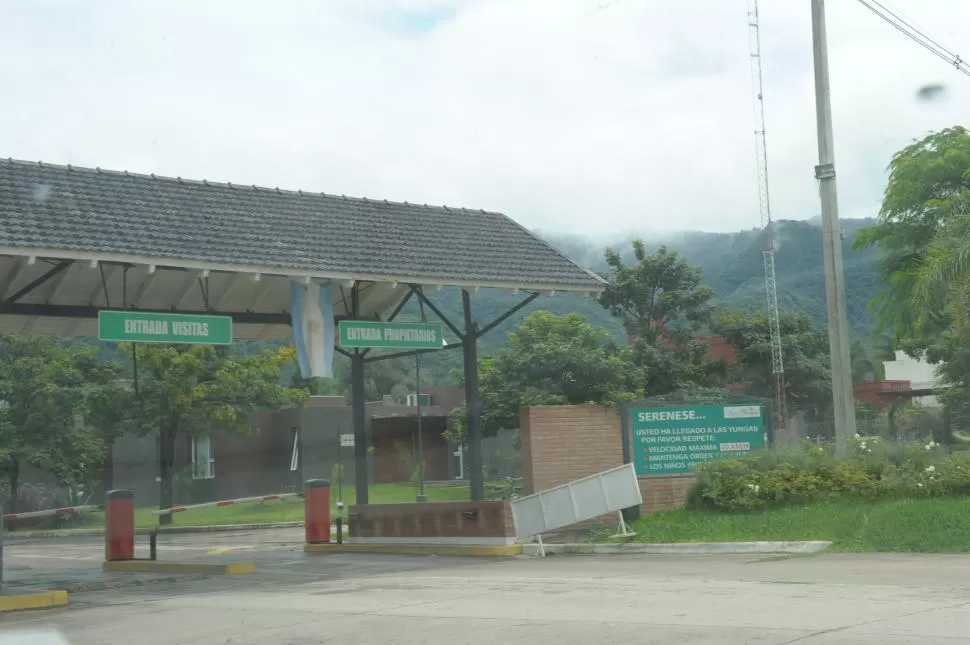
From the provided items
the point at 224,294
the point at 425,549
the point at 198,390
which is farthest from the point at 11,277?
the point at 198,390

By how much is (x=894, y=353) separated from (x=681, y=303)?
41918 millimetres

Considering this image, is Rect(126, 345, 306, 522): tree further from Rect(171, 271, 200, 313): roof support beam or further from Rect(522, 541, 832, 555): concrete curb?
Rect(522, 541, 832, 555): concrete curb

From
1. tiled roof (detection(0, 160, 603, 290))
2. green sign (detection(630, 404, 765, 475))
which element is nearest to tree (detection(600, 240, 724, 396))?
tiled roof (detection(0, 160, 603, 290))

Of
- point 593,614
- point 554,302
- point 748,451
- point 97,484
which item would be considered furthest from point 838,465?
point 554,302

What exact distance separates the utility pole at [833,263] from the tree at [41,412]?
1392 inches

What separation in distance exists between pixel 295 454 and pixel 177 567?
109 feet

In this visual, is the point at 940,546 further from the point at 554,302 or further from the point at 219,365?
the point at 554,302

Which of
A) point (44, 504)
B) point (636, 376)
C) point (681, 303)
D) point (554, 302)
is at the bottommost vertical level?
point (44, 504)

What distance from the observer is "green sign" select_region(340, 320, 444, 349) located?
69.5 feet

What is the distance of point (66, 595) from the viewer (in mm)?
15195

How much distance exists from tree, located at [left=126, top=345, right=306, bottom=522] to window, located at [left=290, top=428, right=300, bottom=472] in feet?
15.6

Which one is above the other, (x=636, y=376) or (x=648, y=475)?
(x=636, y=376)

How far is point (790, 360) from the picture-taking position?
55438 millimetres

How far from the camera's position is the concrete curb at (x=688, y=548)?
1684cm
